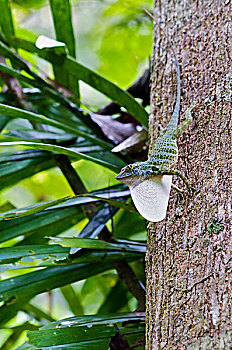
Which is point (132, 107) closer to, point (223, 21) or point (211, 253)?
point (223, 21)

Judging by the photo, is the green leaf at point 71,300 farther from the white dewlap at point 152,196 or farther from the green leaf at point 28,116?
the white dewlap at point 152,196

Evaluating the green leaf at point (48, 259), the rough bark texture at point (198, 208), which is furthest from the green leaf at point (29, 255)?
the rough bark texture at point (198, 208)

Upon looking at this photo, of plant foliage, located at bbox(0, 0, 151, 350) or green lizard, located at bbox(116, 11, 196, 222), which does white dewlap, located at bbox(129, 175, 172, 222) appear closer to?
green lizard, located at bbox(116, 11, 196, 222)

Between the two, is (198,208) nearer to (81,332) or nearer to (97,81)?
(81,332)

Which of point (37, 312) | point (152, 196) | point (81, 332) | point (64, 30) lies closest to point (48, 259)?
point (81, 332)

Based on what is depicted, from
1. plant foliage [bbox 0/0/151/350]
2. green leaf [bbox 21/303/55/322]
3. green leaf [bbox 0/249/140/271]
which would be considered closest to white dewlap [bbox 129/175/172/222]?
plant foliage [bbox 0/0/151/350]

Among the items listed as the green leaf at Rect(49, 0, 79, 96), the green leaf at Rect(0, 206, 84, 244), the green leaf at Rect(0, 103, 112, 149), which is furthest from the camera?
the green leaf at Rect(49, 0, 79, 96)

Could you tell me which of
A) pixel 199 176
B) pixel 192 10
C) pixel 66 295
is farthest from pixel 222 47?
pixel 66 295
